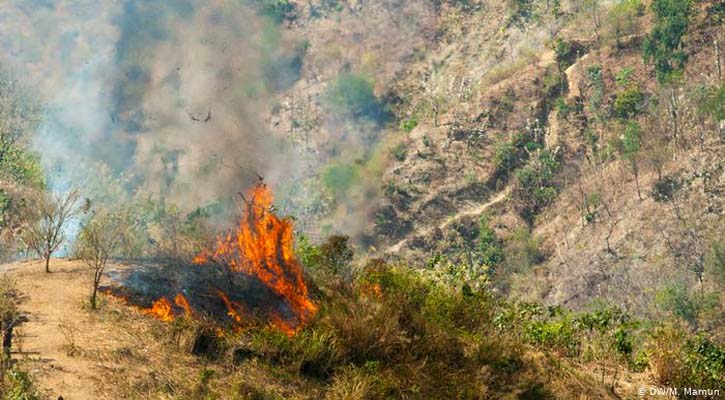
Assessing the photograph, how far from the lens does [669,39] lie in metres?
70.2

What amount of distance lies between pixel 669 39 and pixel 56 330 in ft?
234

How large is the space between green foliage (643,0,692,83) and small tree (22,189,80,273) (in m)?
63.4

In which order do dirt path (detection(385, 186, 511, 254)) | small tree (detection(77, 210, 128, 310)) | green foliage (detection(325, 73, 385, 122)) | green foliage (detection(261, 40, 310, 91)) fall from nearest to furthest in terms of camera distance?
small tree (detection(77, 210, 128, 310))
dirt path (detection(385, 186, 511, 254))
green foliage (detection(261, 40, 310, 91))
green foliage (detection(325, 73, 385, 122))

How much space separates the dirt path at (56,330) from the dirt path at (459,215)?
5637 centimetres

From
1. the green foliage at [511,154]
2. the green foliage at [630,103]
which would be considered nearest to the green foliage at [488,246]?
the green foliage at [511,154]

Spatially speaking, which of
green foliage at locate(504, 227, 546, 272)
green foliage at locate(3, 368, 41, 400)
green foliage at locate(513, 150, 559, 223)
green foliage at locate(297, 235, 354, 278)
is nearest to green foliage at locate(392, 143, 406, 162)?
green foliage at locate(513, 150, 559, 223)

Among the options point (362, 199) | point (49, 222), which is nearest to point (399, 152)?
point (362, 199)

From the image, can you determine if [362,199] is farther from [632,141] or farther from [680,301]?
[680,301]

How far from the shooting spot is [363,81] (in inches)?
3467

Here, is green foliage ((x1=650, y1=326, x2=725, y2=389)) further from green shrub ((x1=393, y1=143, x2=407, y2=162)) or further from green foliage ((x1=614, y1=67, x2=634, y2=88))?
green shrub ((x1=393, y1=143, x2=407, y2=162))

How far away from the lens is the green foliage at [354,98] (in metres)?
85.8

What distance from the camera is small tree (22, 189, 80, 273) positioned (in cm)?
1644

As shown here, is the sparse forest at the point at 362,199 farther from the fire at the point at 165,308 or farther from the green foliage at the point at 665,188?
the green foliage at the point at 665,188

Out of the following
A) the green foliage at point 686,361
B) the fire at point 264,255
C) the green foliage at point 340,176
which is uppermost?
Result: the green foliage at point 340,176
